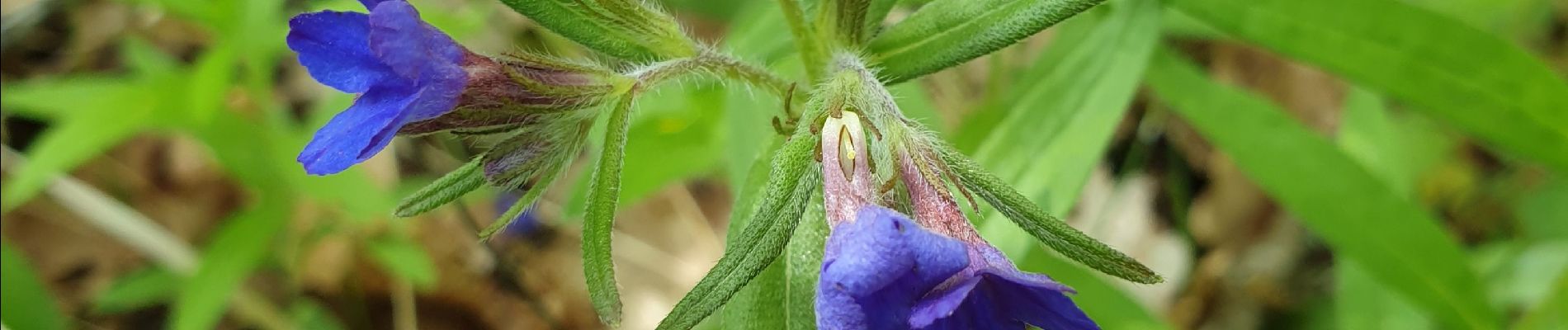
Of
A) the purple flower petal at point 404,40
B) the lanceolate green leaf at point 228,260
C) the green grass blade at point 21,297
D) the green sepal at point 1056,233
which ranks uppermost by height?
the lanceolate green leaf at point 228,260

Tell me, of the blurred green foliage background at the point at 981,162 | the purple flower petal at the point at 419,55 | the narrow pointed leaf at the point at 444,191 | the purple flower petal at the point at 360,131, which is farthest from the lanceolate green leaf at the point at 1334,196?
the purple flower petal at the point at 360,131

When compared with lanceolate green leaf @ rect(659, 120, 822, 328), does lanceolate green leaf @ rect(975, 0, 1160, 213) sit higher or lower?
higher

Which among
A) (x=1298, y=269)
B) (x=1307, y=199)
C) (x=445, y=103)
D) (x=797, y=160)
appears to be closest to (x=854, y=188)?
(x=797, y=160)

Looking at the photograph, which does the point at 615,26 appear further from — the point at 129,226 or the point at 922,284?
the point at 129,226

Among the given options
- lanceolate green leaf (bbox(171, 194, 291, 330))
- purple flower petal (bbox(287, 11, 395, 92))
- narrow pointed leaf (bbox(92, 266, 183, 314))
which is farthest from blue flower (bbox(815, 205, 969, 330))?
narrow pointed leaf (bbox(92, 266, 183, 314))

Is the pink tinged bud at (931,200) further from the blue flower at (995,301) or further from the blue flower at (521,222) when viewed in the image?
the blue flower at (521,222)

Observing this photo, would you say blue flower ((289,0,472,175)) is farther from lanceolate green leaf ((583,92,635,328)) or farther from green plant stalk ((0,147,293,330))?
green plant stalk ((0,147,293,330))
